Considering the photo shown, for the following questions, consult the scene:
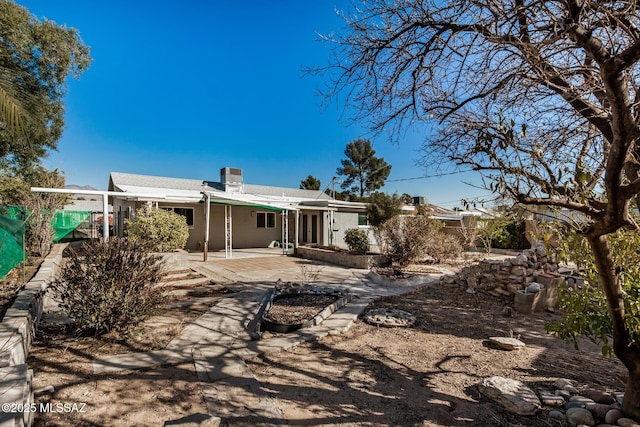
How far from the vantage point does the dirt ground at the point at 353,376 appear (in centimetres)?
299

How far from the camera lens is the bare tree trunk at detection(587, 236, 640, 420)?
2.42m

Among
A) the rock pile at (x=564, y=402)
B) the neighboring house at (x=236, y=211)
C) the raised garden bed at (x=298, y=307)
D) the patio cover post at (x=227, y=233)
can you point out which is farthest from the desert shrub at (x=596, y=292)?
the neighboring house at (x=236, y=211)

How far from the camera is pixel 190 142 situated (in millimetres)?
24844

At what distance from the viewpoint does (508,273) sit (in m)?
7.80

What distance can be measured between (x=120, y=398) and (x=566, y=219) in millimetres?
4499

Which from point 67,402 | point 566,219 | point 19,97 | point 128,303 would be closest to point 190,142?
point 19,97

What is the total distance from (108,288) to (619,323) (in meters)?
5.95

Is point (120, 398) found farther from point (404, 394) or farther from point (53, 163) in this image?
point (53, 163)

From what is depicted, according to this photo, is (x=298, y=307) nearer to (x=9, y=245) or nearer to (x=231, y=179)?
(x=9, y=245)

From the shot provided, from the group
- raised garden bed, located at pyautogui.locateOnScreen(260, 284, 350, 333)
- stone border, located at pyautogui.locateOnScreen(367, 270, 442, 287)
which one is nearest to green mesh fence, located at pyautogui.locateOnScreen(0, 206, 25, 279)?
raised garden bed, located at pyautogui.locateOnScreen(260, 284, 350, 333)

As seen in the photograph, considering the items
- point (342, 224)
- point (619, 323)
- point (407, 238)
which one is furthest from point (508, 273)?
point (342, 224)

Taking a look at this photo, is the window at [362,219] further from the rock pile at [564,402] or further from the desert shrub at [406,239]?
the rock pile at [564,402]

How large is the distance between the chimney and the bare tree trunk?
20.2 metres

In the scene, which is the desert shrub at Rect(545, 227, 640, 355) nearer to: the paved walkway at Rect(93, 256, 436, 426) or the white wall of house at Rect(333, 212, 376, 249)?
the paved walkway at Rect(93, 256, 436, 426)
